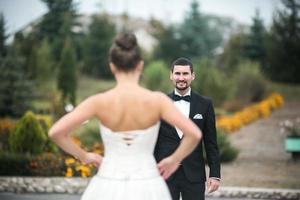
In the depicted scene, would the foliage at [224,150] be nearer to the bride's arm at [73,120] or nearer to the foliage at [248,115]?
the foliage at [248,115]

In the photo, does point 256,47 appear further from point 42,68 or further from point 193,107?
point 193,107

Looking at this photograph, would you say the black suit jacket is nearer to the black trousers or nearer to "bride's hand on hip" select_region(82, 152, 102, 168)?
the black trousers

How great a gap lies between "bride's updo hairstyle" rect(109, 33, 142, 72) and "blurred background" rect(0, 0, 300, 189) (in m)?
8.98

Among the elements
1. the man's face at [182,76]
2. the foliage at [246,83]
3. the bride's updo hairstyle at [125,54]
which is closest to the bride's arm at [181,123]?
the bride's updo hairstyle at [125,54]

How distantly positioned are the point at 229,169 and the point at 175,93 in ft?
35.4

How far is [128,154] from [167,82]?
35.7 metres

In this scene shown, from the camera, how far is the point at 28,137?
1395 centimetres

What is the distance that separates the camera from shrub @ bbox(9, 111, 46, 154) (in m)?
13.9

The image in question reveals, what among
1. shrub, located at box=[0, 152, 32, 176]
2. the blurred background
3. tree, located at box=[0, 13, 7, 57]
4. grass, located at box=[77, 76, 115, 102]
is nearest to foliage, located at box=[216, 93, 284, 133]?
the blurred background

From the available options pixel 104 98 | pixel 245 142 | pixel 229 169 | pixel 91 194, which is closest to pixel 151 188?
pixel 91 194

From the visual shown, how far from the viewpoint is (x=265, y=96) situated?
4347 centimetres

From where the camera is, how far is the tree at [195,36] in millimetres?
54688

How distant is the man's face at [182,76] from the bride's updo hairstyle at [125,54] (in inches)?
73.6

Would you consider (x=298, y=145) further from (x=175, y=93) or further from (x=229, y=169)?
Answer: (x=175, y=93)
